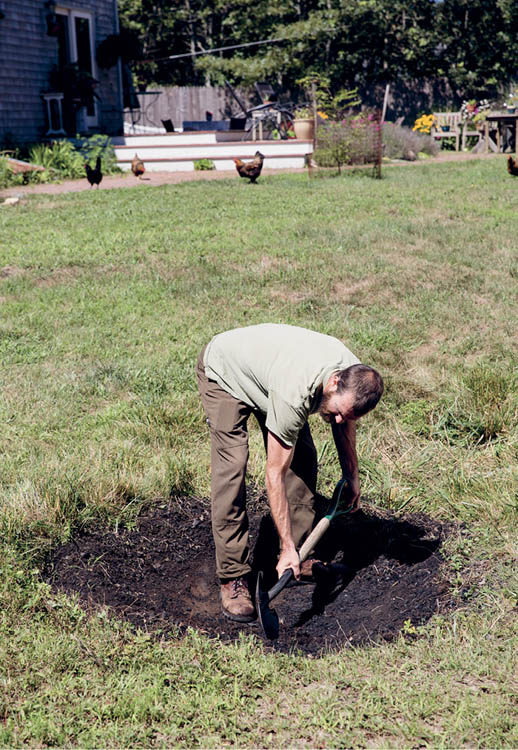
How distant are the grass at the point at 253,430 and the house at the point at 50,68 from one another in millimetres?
7518

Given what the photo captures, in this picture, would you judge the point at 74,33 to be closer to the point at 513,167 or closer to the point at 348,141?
the point at 348,141

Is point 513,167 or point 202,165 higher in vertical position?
point 202,165

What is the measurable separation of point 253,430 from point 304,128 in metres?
13.3

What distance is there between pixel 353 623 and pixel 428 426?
6.03 ft

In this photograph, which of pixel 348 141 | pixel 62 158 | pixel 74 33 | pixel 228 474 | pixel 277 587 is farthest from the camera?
pixel 74 33

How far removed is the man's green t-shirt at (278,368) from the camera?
2.84 metres

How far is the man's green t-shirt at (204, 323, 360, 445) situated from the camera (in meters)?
2.84

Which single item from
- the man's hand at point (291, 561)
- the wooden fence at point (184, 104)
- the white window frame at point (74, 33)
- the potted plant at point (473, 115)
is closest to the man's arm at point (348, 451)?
the man's hand at point (291, 561)

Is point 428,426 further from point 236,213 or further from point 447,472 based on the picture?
point 236,213

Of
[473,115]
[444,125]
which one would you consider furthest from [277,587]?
[444,125]

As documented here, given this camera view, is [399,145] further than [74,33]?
No

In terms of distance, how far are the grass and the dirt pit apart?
0.12 metres

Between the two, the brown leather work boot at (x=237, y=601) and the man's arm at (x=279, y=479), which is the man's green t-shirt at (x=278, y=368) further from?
the brown leather work boot at (x=237, y=601)

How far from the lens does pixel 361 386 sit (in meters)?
2.76
